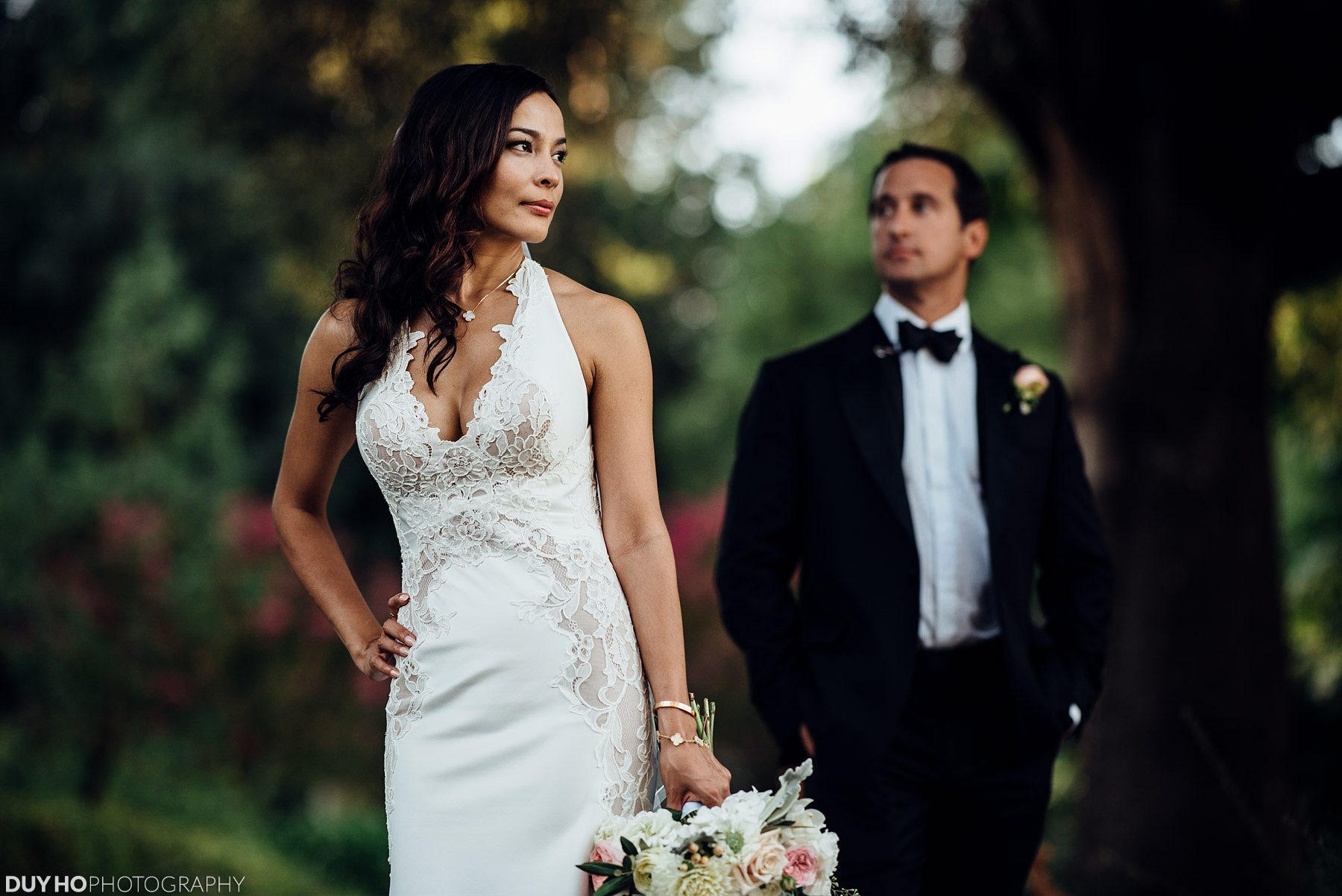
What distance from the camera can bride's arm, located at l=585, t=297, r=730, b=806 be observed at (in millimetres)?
2584

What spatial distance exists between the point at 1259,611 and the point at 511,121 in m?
5.11

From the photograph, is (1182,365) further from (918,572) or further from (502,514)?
(502,514)

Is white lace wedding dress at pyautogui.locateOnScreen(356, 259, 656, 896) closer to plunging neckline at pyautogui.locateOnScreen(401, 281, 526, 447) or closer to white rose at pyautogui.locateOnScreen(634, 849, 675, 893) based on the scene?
plunging neckline at pyautogui.locateOnScreen(401, 281, 526, 447)

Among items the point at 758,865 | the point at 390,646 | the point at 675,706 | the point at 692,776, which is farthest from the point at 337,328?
the point at 758,865

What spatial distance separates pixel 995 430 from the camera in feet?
11.8

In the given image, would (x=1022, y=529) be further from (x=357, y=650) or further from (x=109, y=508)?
(x=109, y=508)

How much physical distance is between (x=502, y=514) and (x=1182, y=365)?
4.74 meters

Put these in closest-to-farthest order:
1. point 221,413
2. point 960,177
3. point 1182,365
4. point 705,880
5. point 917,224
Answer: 1. point 705,880
2. point 917,224
3. point 960,177
4. point 1182,365
5. point 221,413

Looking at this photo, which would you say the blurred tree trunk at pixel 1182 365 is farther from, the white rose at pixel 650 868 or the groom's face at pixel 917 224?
the white rose at pixel 650 868

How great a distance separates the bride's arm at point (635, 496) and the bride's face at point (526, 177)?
10.1 inches

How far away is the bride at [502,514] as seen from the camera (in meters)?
2.52

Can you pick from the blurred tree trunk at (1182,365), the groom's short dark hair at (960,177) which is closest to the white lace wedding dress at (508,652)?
the groom's short dark hair at (960,177)

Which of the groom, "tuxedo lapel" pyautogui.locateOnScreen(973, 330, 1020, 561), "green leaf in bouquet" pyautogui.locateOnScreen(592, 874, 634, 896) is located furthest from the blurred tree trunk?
"green leaf in bouquet" pyautogui.locateOnScreen(592, 874, 634, 896)

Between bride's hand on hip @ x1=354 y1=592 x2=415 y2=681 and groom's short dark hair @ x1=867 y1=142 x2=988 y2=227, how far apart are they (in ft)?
6.88
